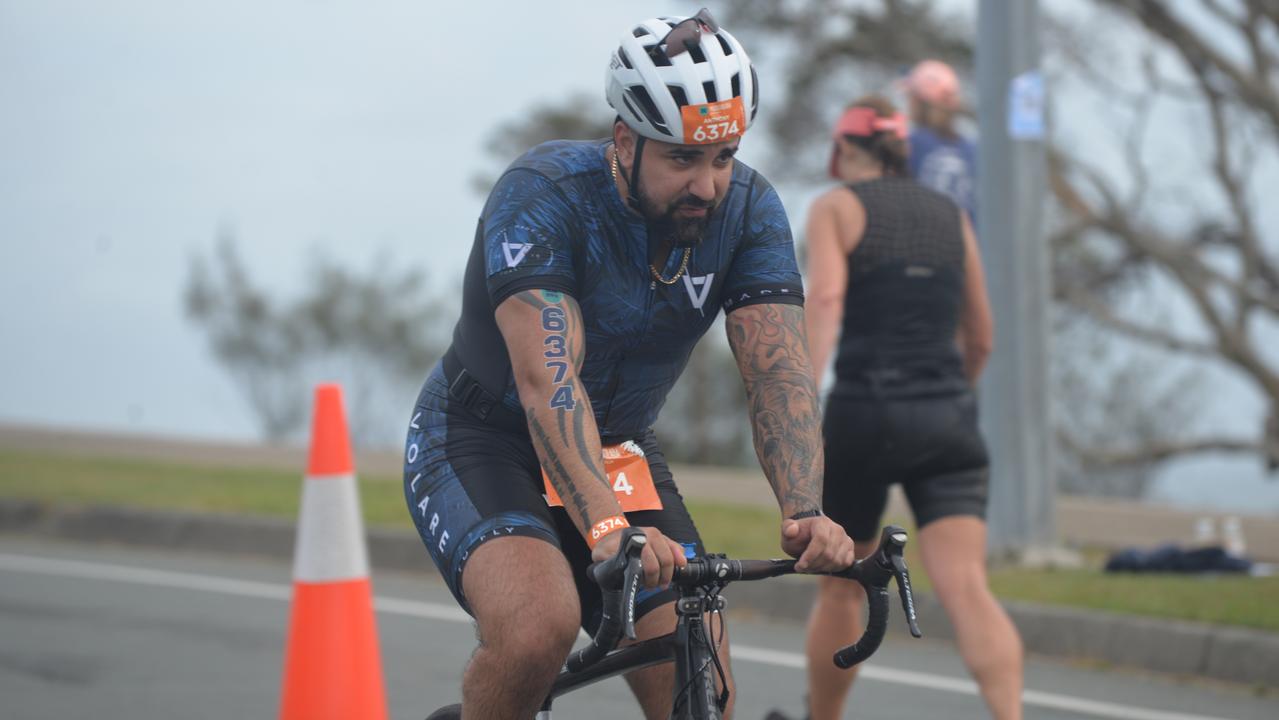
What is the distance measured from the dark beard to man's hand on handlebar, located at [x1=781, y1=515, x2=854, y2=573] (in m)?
0.61

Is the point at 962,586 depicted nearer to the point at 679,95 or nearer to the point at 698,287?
the point at 698,287

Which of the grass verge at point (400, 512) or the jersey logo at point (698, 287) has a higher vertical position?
the jersey logo at point (698, 287)

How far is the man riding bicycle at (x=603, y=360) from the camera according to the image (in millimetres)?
3434

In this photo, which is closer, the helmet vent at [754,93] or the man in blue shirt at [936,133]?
the helmet vent at [754,93]

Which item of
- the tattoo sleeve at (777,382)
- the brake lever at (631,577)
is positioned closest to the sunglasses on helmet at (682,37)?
the tattoo sleeve at (777,382)

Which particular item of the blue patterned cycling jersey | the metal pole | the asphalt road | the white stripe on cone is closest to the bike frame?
the blue patterned cycling jersey

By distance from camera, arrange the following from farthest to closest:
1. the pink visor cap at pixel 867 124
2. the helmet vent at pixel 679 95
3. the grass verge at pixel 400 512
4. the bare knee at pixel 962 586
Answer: the grass verge at pixel 400 512 → the pink visor cap at pixel 867 124 → the bare knee at pixel 962 586 → the helmet vent at pixel 679 95

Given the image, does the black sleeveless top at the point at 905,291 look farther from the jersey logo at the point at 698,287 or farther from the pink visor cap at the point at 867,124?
the jersey logo at the point at 698,287

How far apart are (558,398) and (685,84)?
2.11 ft

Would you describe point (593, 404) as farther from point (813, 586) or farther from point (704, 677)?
point (813, 586)

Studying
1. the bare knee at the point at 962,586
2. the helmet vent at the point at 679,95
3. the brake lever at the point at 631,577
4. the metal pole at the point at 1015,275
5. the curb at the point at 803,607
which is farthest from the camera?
the metal pole at the point at 1015,275

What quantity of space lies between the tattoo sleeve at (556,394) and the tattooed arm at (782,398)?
0.36 m

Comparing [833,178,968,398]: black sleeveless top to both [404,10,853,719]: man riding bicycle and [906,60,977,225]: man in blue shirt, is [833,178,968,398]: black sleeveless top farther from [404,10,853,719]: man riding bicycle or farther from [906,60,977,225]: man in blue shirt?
[906,60,977,225]: man in blue shirt

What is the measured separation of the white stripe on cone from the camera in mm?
5715
